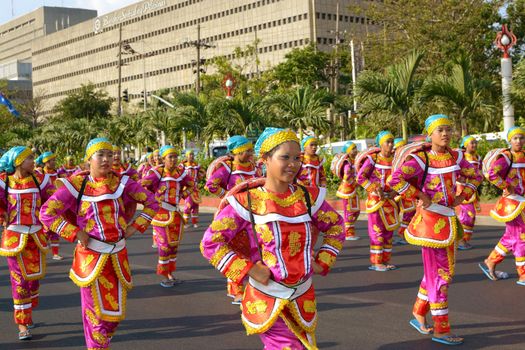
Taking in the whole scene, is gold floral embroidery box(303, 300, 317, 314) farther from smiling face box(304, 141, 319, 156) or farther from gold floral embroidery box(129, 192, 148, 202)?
smiling face box(304, 141, 319, 156)

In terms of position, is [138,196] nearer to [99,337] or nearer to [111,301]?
[111,301]

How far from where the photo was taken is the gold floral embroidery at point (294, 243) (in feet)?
13.6

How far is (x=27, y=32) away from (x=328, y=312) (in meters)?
155

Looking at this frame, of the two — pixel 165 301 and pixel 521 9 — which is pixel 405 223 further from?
pixel 521 9

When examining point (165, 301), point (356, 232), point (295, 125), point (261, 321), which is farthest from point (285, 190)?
point (295, 125)

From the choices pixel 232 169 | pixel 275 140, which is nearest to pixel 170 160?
pixel 232 169

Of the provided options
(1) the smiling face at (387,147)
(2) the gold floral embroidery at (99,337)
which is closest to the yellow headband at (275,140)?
(2) the gold floral embroidery at (99,337)

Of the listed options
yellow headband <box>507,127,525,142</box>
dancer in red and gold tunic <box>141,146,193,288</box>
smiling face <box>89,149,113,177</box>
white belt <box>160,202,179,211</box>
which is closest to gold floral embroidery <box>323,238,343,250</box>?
smiling face <box>89,149,113,177</box>

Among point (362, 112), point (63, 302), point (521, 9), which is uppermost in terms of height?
point (521, 9)

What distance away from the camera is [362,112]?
21.5 metres

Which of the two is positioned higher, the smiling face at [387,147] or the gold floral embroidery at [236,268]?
the smiling face at [387,147]

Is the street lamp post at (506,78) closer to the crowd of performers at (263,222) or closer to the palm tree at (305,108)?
the palm tree at (305,108)

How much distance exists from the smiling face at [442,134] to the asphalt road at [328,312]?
1890 millimetres

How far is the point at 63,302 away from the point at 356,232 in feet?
26.8
